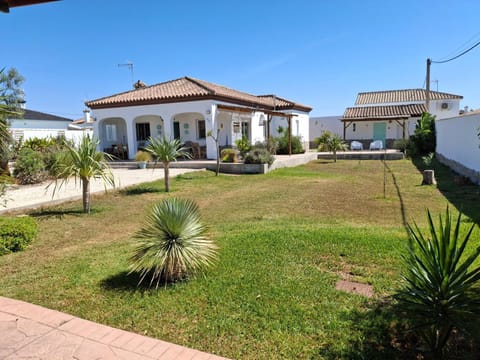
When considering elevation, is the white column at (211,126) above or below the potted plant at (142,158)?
above

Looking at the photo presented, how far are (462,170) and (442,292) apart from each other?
13497 mm

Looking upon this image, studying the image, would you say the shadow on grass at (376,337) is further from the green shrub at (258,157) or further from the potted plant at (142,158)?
the potted plant at (142,158)

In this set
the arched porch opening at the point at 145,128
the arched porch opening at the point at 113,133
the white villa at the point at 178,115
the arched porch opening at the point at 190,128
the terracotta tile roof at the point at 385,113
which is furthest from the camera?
the terracotta tile roof at the point at 385,113

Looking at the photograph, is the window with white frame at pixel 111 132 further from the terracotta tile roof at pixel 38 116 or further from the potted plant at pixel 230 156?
the terracotta tile roof at pixel 38 116

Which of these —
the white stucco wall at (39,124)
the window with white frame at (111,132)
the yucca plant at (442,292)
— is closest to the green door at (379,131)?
the window with white frame at (111,132)

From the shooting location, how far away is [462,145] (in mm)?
14320

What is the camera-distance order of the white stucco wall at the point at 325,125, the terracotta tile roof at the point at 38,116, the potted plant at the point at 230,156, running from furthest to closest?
the white stucco wall at the point at 325,125 < the terracotta tile roof at the point at 38,116 < the potted plant at the point at 230,156

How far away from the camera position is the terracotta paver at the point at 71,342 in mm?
2889

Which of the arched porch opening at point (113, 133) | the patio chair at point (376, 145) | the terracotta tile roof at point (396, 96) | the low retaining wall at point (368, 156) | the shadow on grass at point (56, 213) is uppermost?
the terracotta tile roof at point (396, 96)

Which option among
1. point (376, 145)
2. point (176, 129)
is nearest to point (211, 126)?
point (176, 129)

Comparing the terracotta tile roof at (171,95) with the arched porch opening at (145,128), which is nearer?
the terracotta tile roof at (171,95)

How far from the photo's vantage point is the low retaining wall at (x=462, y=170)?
456 inches

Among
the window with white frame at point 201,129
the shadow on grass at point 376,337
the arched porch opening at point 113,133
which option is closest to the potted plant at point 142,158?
the window with white frame at point 201,129

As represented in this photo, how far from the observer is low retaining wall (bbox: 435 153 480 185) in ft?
38.0
